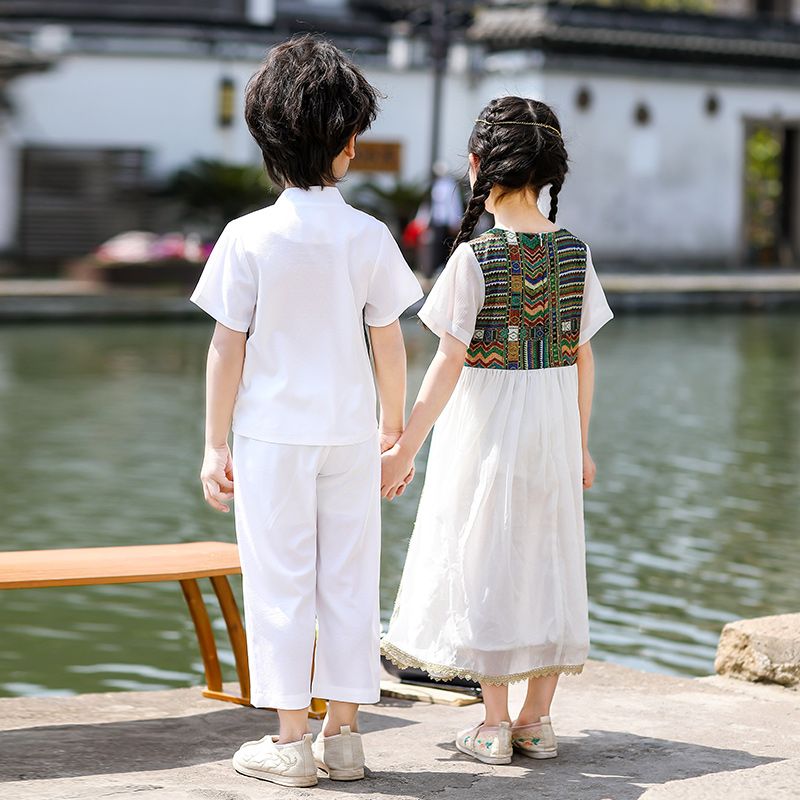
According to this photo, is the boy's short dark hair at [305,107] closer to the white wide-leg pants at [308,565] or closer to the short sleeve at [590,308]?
the white wide-leg pants at [308,565]

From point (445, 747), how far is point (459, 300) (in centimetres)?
106

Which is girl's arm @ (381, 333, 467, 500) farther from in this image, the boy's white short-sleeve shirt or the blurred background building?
the blurred background building

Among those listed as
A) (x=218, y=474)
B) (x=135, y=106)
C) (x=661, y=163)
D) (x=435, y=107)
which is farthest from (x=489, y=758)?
(x=661, y=163)

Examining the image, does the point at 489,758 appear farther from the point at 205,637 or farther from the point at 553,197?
the point at 553,197

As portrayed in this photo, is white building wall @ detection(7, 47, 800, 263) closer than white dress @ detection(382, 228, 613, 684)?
No

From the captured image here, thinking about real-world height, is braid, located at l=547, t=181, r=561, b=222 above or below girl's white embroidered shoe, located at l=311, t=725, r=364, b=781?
above

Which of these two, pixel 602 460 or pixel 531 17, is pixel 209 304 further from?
pixel 531 17

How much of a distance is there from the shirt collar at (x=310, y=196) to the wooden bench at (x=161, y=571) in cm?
108

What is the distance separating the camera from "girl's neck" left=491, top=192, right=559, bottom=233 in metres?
3.95

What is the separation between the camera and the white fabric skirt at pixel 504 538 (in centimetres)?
386

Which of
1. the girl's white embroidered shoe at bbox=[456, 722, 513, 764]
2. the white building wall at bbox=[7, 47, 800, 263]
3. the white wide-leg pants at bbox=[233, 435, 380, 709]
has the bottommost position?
the girl's white embroidered shoe at bbox=[456, 722, 513, 764]

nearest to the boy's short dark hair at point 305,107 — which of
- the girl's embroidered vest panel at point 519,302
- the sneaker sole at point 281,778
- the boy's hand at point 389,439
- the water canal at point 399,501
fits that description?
the girl's embroidered vest panel at point 519,302

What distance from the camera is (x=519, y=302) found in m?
3.91

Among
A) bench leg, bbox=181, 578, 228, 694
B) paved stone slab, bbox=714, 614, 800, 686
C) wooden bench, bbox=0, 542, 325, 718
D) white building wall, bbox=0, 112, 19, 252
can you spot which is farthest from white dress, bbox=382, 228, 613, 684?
white building wall, bbox=0, 112, 19, 252
